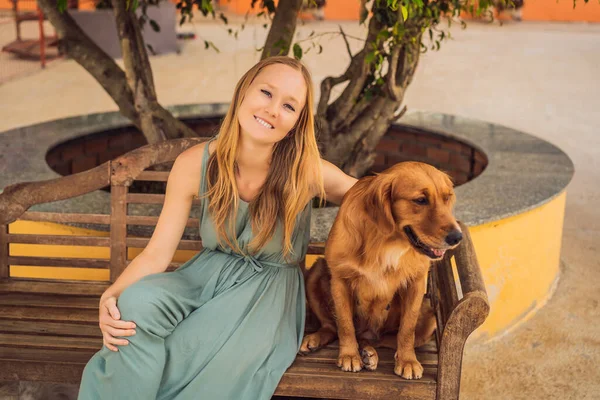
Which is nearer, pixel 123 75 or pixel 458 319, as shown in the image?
pixel 458 319

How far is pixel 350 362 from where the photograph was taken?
259 cm

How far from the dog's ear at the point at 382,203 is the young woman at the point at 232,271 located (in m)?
0.32

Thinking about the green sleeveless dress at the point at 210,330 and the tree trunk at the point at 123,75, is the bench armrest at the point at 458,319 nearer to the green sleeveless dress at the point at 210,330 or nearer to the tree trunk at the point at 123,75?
the green sleeveless dress at the point at 210,330

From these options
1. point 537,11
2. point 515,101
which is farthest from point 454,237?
point 537,11

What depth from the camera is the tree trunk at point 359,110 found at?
4.38 meters

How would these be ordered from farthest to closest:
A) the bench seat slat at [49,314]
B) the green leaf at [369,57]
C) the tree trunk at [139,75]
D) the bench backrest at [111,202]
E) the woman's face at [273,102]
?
1. the tree trunk at [139,75]
2. the green leaf at [369,57]
3. the bench backrest at [111,202]
4. the bench seat slat at [49,314]
5. the woman's face at [273,102]

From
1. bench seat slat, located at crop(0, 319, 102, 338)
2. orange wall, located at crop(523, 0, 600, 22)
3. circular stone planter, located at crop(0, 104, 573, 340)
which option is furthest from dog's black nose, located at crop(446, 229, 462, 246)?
orange wall, located at crop(523, 0, 600, 22)

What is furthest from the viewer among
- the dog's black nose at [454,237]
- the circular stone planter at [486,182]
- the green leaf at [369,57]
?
the green leaf at [369,57]

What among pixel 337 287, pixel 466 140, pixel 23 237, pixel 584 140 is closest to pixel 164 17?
pixel 584 140

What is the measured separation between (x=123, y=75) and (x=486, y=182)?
218cm

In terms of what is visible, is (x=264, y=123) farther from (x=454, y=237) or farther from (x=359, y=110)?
(x=359, y=110)

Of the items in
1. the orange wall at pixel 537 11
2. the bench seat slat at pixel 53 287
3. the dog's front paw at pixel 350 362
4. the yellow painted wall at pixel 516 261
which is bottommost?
the orange wall at pixel 537 11

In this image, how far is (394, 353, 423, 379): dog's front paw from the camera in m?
2.52

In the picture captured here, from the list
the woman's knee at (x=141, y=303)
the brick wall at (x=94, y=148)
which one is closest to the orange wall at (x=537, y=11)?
the brick wall at (x=94, y=148)
